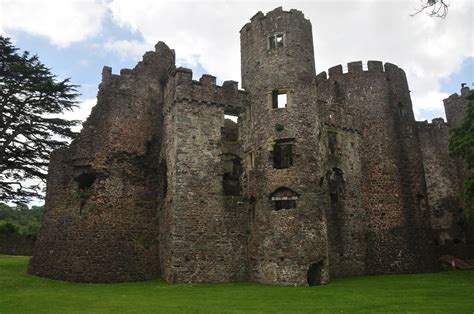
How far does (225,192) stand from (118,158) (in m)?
6.07

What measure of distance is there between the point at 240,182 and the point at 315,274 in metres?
5.99

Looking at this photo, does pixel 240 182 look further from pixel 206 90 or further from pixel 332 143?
pixel 332 143

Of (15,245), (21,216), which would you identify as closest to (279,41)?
(15,245)

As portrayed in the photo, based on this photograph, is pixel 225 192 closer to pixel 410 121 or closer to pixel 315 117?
pixel 315 117

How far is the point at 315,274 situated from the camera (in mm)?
19031

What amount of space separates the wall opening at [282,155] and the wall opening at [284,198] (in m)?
1.42

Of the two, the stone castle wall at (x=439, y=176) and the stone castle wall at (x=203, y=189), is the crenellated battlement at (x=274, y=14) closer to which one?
the stone castle wall at (x=203, y=189)

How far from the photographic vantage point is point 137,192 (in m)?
21.8

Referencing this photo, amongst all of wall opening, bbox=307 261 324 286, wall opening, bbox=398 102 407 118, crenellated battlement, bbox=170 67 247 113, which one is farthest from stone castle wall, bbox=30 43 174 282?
wall opening, bbox=398 102 407 118

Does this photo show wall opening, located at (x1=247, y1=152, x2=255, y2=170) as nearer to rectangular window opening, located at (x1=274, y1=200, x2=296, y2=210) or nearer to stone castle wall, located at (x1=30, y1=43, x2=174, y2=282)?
rectangular window opening, located at (x1=274, y1=200, x2=296, y2=210)

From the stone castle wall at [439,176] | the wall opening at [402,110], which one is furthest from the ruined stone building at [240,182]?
the stone castle wall at [439,176]

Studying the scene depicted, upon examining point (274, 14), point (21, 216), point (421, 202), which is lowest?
point (421, 202)

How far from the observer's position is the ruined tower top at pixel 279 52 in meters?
21.1

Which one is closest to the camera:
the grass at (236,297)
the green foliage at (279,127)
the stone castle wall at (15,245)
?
the grass at (236,297)
